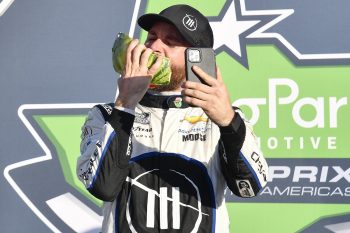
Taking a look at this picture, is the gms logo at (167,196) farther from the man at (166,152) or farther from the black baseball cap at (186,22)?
the black baseball cap at (186,22)

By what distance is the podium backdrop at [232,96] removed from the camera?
6.55 feet

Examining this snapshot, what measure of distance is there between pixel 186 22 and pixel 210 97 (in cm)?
35

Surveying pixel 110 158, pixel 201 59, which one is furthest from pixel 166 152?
pixel 201 59

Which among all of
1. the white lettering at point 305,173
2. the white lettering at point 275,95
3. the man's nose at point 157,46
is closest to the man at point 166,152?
the man's nose at point 157,46

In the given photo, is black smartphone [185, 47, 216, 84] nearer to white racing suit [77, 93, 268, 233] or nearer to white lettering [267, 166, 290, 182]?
white racing suit [77, 93, 268, 233]

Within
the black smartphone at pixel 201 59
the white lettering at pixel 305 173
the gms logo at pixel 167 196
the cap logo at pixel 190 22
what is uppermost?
the cap logo at pixel 190 22

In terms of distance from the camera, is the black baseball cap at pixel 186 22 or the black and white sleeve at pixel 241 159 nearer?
the black and white sleeve at pixel 241 159

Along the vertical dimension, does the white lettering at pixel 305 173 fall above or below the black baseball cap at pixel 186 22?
below

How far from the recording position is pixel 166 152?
1.29 meters

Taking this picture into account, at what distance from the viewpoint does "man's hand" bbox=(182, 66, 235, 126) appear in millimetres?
1026

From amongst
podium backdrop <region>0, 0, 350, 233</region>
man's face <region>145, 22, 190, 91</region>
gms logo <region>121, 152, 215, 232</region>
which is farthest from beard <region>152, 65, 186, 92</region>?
podium backdrop <region>0, 0, 350, 233</region>

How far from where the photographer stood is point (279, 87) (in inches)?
79.7

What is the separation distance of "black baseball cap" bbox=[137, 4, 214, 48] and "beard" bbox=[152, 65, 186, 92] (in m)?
0.07

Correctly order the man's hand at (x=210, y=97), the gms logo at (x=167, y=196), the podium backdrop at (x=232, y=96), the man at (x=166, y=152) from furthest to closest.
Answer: the podium backdrop at (x=232, y=96), the gms logo at (x=167, y=196), the man at (x=166, y=152), the man's hand at (x=210, y=97)
